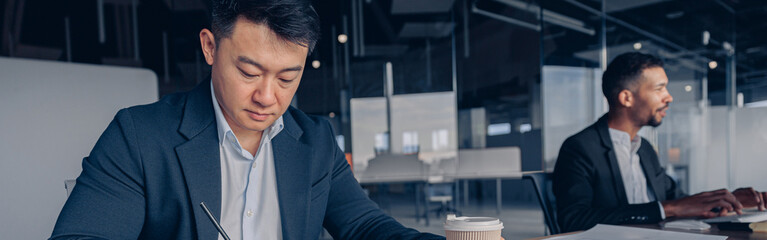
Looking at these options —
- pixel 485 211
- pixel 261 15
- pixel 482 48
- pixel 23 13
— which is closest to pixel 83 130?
pixel 261 15

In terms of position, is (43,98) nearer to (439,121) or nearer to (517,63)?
(439,121)

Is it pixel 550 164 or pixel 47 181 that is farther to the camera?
pixel 550 164

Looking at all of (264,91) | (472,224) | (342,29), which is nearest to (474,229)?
(472,224)

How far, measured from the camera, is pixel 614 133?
1888mm

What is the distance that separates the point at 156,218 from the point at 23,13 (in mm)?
5231

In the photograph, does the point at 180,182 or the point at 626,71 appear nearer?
the point at 180,182

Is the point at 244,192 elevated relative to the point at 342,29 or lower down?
lower down

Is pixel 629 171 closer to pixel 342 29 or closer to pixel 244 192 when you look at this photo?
Answer: pixel 244 192

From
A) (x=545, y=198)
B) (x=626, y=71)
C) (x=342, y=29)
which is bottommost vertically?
(x=545, y=198)

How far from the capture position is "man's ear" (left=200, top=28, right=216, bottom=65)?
0.97m

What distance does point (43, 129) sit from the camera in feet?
4.75

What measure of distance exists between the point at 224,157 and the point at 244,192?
9 centimetres

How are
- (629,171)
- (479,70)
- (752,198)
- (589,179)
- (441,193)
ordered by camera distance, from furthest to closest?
(479,70) < (441,193) < (629,171) < (589,179) < (752,198)

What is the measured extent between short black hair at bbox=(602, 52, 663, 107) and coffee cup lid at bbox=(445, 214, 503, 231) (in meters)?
1.33
